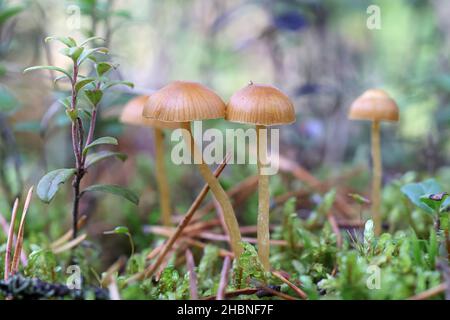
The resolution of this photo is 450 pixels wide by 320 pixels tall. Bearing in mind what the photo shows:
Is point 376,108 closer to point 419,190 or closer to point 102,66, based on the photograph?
point 419,190

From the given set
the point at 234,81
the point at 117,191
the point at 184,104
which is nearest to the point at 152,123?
Result: the point at 117,191

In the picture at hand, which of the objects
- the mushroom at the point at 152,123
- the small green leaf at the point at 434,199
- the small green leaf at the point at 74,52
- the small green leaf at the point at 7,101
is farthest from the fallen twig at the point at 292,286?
the small green leaf at the point at 7,101

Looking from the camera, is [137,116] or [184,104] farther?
[137,116]

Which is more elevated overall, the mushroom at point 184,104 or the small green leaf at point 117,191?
the mushroom at point 184,104

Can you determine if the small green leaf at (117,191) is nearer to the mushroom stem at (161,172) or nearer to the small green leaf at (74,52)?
the small green leaf at (74,52)

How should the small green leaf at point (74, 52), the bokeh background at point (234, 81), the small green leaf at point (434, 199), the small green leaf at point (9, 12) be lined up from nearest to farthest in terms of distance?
the small green leaf at point (74, 52) < the small green leaf at point (434, 199) < the small green leaf at point (9, 12) < the bokeh background at point (234, 81)
